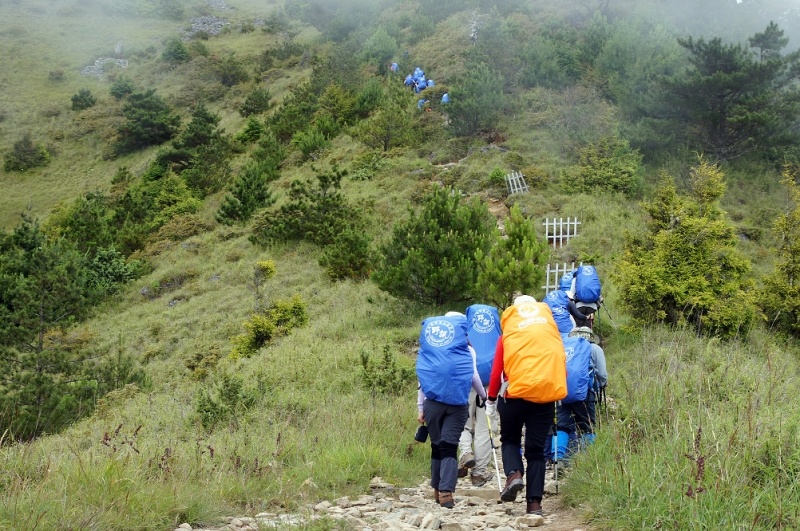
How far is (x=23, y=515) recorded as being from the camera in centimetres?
296

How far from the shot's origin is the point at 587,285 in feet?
17.1

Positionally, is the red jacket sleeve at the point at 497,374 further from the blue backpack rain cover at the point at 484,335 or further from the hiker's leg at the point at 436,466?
the blue backpack rain cover at the point at 484,335

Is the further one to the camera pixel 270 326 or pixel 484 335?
pixel 270 326

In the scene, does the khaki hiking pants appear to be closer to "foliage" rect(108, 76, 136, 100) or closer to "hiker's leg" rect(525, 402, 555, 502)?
"hiker's leg" rect(525, 402, 555, 502)

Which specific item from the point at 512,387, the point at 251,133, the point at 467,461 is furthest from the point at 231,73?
the point at 512,387

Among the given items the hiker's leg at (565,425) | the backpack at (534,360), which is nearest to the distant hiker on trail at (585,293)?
the hiker's leg at (565,425)

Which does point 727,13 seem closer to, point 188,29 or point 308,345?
point 308,345

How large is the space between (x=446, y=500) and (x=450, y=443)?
395 millimetres

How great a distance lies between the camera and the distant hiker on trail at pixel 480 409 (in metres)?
5.07

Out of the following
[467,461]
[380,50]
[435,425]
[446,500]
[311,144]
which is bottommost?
[467,461]

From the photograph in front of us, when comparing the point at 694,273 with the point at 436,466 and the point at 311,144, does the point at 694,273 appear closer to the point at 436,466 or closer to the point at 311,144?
the point at 436,466

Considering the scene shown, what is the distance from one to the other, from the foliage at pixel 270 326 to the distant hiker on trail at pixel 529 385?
8.07 m

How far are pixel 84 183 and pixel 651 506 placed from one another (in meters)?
33.5

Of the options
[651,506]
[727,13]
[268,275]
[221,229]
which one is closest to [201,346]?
[268,275]
